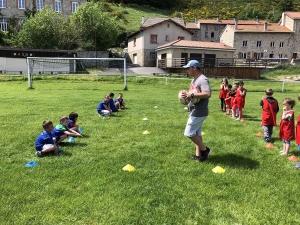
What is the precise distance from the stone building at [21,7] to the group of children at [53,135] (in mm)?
54967

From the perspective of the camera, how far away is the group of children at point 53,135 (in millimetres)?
6016

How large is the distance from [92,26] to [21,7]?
17.8 m

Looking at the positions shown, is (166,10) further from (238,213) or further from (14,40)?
(238,213)

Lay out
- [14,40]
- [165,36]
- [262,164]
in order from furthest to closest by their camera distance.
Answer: [165,36] < [14,40] < [262,164]

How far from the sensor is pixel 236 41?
5934cm

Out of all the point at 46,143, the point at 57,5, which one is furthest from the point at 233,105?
the point at 57,5

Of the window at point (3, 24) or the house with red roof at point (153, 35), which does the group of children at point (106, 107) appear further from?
the window at point (3, 24)

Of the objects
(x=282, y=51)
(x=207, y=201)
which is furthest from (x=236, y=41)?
(x=207, y=201)

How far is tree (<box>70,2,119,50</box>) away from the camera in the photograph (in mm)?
48344

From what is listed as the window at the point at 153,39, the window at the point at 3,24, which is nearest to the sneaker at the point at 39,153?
the window at the point at 153,39

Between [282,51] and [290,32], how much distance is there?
4.04m

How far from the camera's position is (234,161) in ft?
19.4

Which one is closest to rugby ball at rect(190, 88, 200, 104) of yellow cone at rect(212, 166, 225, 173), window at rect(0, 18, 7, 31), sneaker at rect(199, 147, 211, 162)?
sneaker at rect(199, 147, 211, 162)

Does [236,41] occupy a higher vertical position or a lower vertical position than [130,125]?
higher
